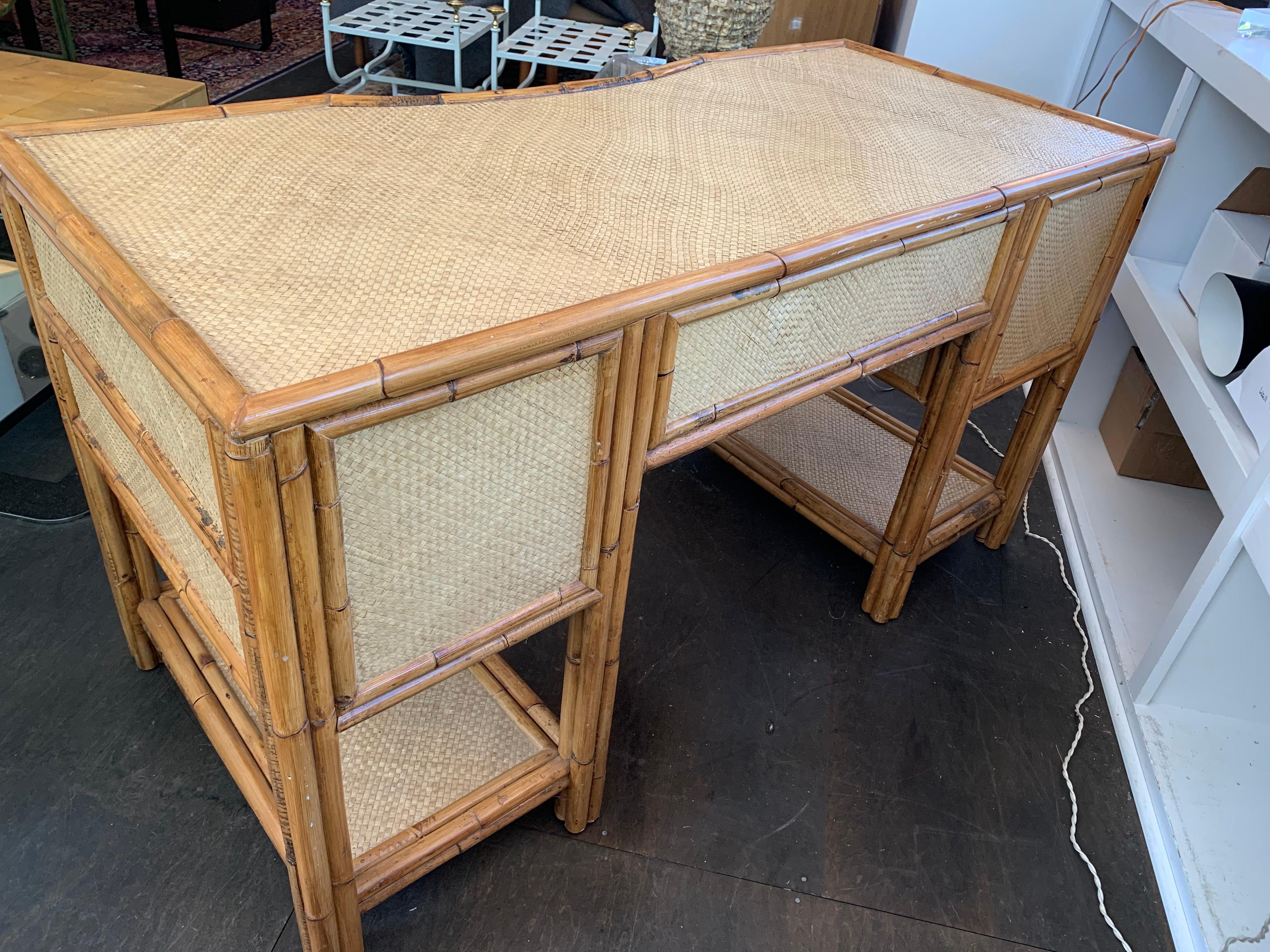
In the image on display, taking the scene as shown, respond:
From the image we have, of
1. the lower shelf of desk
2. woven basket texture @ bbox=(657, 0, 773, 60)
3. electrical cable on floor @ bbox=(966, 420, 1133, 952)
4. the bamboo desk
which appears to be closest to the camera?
the bamboo desk

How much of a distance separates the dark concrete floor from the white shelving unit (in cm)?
6

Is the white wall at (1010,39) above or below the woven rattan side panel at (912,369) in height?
above

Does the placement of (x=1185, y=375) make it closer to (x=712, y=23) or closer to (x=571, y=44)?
(x=712, y=23)

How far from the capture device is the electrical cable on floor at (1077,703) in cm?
111

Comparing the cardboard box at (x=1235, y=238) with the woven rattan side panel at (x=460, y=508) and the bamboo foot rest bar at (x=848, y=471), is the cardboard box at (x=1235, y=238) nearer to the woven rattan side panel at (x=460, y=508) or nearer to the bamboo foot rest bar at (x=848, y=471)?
the bamboo foot rest bar at (x=848, y=471)

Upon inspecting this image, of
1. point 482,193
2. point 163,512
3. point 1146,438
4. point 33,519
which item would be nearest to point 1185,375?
point 1146,438

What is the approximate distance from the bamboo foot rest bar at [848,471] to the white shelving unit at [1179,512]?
244 mm

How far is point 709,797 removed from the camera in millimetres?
1185

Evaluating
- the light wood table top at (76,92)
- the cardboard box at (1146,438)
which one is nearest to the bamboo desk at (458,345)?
the cardboard box at (1146,438)

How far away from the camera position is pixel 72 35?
3189 millimetres

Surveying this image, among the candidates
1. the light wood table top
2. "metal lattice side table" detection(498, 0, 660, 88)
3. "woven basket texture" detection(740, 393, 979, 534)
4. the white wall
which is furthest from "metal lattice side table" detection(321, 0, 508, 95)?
"woven basket texture" detection(740, 393, 979, 534)

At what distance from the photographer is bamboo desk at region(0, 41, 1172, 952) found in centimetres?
63

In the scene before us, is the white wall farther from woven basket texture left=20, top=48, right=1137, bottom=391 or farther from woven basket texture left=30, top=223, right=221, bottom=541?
woven basket texture left=30, top=223, right=221, bottom=541

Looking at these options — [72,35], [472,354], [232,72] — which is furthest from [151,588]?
[72,35]
